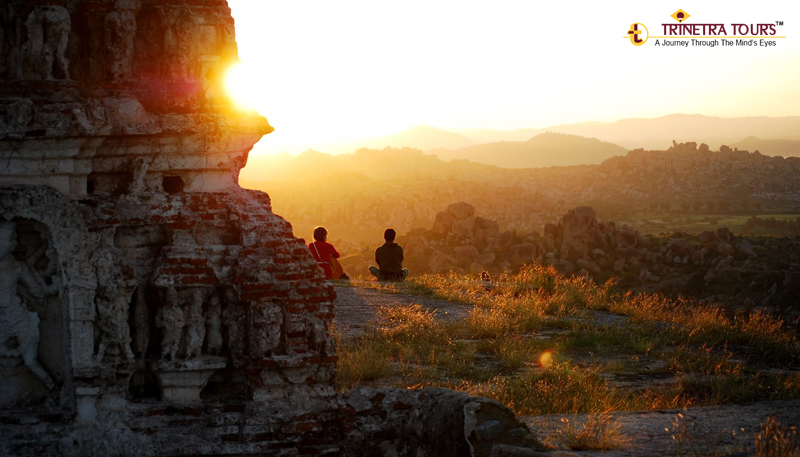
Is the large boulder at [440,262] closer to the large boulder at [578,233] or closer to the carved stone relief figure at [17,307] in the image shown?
the large boulder at [578,233]

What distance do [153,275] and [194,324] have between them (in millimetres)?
426

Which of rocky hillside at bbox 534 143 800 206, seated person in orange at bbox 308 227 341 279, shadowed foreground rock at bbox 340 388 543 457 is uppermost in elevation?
rocky hillside at bbox 534 143 800 206

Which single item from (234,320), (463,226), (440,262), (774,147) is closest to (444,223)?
(463,226)

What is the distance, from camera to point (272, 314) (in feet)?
17.0

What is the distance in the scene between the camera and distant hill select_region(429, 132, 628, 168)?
405 ft

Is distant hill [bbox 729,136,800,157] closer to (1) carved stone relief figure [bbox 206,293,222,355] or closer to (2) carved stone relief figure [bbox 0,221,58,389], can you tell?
(1) carved stone relief figure [bbox 206,293,222,355]

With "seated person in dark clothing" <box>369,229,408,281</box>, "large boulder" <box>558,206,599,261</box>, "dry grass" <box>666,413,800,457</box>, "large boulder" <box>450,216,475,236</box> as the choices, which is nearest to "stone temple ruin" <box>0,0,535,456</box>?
"dry grass" <box>666,413,800,457</box>

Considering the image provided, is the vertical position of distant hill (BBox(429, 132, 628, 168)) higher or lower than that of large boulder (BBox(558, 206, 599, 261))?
higher

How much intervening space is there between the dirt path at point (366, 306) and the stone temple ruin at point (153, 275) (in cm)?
342

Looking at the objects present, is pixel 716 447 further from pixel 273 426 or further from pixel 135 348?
pixel 135 348

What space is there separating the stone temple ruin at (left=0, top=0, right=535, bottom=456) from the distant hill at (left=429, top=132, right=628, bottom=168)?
116 meters

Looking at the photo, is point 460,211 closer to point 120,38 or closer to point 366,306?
point 366,306

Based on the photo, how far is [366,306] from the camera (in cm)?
1062

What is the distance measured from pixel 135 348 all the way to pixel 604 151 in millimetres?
128857
